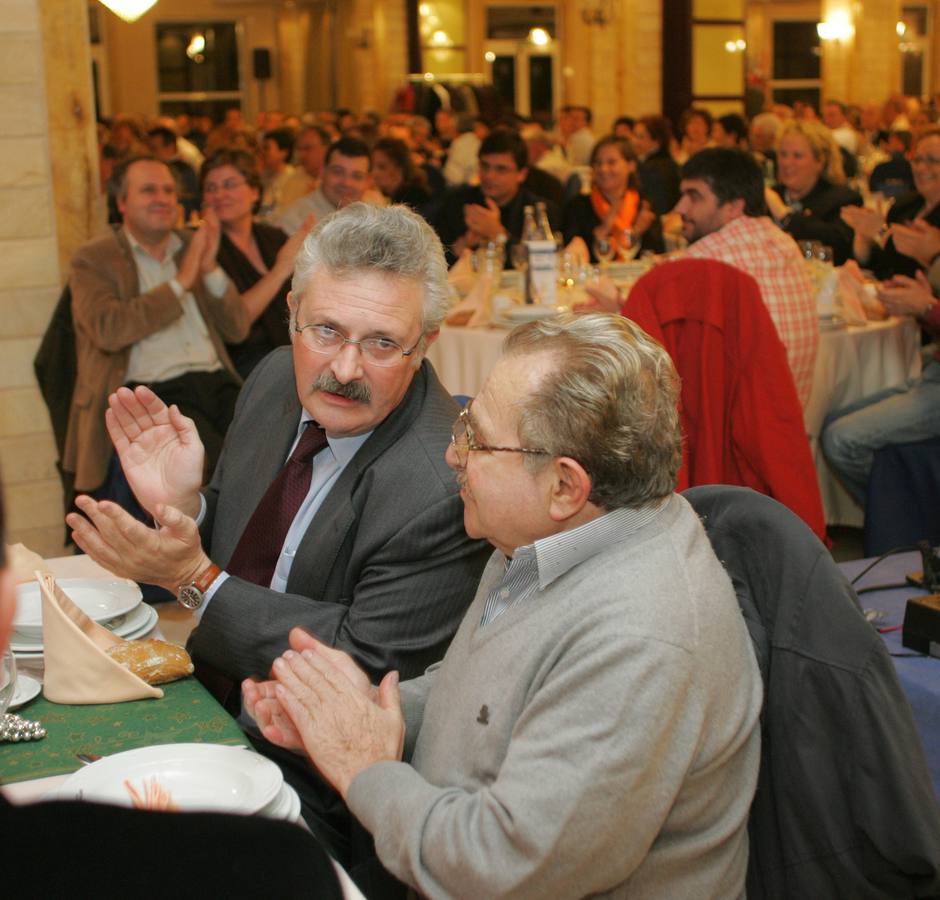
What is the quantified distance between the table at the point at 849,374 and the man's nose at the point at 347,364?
289cm

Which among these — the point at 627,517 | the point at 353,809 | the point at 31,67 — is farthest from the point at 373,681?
the point at 31,67

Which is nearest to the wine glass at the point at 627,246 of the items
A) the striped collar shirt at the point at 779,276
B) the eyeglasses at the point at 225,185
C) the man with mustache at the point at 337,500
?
the striped collar shirt at the point at 779,276

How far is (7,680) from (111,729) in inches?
6.7

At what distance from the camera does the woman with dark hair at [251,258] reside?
4.80 metres

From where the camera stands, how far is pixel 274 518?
2107mm

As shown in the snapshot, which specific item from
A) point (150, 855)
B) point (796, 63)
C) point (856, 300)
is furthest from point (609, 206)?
point (796, 63)

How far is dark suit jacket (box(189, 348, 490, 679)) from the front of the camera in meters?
1.92

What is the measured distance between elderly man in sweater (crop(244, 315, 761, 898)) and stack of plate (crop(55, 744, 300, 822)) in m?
0.09

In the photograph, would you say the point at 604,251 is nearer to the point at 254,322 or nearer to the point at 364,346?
the point at 254,322

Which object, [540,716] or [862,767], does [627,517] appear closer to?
[540,716]

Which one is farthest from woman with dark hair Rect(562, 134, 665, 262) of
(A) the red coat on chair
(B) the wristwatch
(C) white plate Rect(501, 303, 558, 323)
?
(B) the wristwatch

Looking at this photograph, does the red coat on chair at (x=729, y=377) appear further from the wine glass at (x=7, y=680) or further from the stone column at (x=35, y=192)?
the wine glass at (x=7, y=680)

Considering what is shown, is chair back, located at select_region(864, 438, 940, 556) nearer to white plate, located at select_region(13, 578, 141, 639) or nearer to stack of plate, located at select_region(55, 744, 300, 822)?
white plate, located at select_region(13, 578, 141, 639)

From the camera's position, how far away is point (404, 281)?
2047mm
